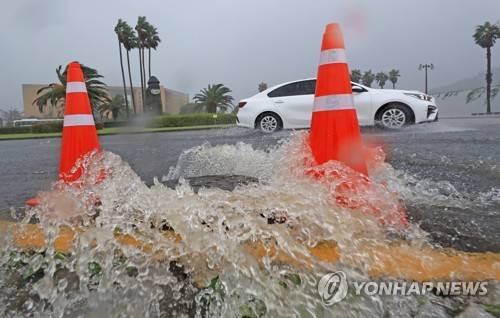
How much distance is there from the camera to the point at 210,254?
1333mm

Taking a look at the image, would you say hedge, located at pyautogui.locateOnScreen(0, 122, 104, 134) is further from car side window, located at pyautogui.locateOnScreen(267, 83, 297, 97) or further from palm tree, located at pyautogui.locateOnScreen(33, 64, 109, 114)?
car side window, located at pyautogui.locateOnScreen(267, 83, 297, 97)

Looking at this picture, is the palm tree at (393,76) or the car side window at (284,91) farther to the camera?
the palm tree at (393,76)

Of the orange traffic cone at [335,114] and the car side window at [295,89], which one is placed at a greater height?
the car side window at [295,89]

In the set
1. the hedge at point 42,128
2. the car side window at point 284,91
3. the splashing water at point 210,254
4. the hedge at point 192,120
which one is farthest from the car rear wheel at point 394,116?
the hedge at point 42,128

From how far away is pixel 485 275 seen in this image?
1.19 m

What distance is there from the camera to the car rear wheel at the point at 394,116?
7.43 meters

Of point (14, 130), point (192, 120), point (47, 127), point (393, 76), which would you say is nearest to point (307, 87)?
point (192, 120)

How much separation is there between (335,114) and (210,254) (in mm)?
1131

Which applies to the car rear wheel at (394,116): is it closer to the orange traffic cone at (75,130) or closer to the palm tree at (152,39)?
the orange traffic cone at (75,130)

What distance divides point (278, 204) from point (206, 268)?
0.48 metres

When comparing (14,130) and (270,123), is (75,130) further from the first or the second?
(14,130)

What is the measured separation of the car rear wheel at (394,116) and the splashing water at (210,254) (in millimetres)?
6095

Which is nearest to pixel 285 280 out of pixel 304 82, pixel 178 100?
pixel 304 82

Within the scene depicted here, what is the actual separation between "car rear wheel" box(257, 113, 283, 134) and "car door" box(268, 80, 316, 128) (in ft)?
0.66
